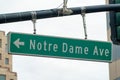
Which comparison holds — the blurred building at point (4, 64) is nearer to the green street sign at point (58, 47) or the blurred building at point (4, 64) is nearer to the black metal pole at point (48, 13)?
the green street sign at point (58, 47)

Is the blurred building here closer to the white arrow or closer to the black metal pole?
the white arrow

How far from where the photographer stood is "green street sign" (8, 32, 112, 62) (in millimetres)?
12523

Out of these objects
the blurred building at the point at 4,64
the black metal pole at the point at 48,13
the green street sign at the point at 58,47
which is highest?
the black metal pole at the point at 48,13

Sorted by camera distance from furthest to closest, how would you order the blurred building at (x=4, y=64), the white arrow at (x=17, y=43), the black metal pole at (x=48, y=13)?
the blurred building at (x=4, y=64)
the white arrow at (x=17, y=43)
the black metal pole at (x=48, y=13)

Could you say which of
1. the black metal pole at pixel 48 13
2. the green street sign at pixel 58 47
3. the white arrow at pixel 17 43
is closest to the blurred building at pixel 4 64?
the green street sign at pixel 58 47

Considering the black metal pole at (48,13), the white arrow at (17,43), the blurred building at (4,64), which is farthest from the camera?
the blurred building at (4,64)

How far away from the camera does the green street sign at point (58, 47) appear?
493 inches

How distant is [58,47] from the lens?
12.9 m

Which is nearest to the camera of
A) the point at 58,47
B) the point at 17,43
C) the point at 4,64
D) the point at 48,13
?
the point at 48,13

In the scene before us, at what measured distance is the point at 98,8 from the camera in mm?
12391

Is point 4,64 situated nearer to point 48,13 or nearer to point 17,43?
point 17,43

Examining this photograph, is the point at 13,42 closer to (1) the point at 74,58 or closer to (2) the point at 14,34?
(2) the point at 14,34

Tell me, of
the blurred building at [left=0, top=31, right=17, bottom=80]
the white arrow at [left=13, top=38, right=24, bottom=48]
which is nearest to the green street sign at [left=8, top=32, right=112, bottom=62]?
the white arrow at [left=13, top=38, right=24, bottom=48]

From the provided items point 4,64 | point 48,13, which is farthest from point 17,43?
point 4,64
